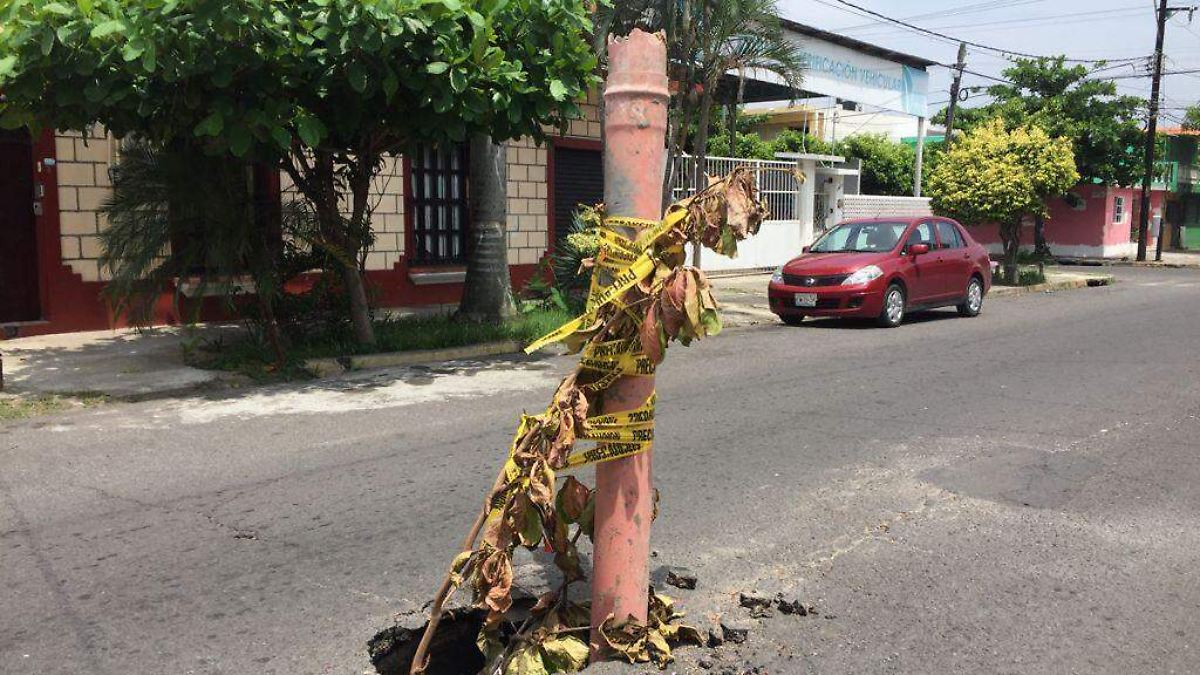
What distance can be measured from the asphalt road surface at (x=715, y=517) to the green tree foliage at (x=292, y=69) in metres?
2.54

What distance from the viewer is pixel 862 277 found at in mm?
13898

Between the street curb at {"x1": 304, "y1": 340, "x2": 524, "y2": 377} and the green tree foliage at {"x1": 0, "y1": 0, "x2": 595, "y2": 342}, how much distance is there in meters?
2.17

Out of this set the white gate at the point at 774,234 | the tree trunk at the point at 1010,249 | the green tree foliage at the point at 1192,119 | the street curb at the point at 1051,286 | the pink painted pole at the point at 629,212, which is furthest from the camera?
the green tree foliage at the point at 1192,119

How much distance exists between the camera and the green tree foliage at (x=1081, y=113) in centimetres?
3347

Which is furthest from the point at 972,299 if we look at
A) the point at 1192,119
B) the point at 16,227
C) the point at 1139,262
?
the point at 1192,119

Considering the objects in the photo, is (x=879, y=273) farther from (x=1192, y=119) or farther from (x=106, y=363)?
(x=1192, y=119)

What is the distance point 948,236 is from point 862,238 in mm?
1795

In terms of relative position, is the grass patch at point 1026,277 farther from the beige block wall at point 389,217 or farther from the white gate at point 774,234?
the beige block wall at point 389,217

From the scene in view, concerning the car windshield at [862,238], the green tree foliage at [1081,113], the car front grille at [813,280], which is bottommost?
the car front grille at [813,280]

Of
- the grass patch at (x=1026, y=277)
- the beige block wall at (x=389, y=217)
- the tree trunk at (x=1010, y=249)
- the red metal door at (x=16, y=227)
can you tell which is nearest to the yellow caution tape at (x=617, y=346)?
the red metal door at (x=16, y=227)

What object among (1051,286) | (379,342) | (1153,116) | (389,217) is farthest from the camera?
(1153,116)

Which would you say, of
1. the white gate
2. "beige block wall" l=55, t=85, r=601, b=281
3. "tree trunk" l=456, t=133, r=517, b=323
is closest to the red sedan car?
"beige block wall" l=55, t=85, r=601, b=281

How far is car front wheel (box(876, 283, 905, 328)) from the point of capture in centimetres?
1420

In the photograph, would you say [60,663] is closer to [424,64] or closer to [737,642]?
[737,642]
